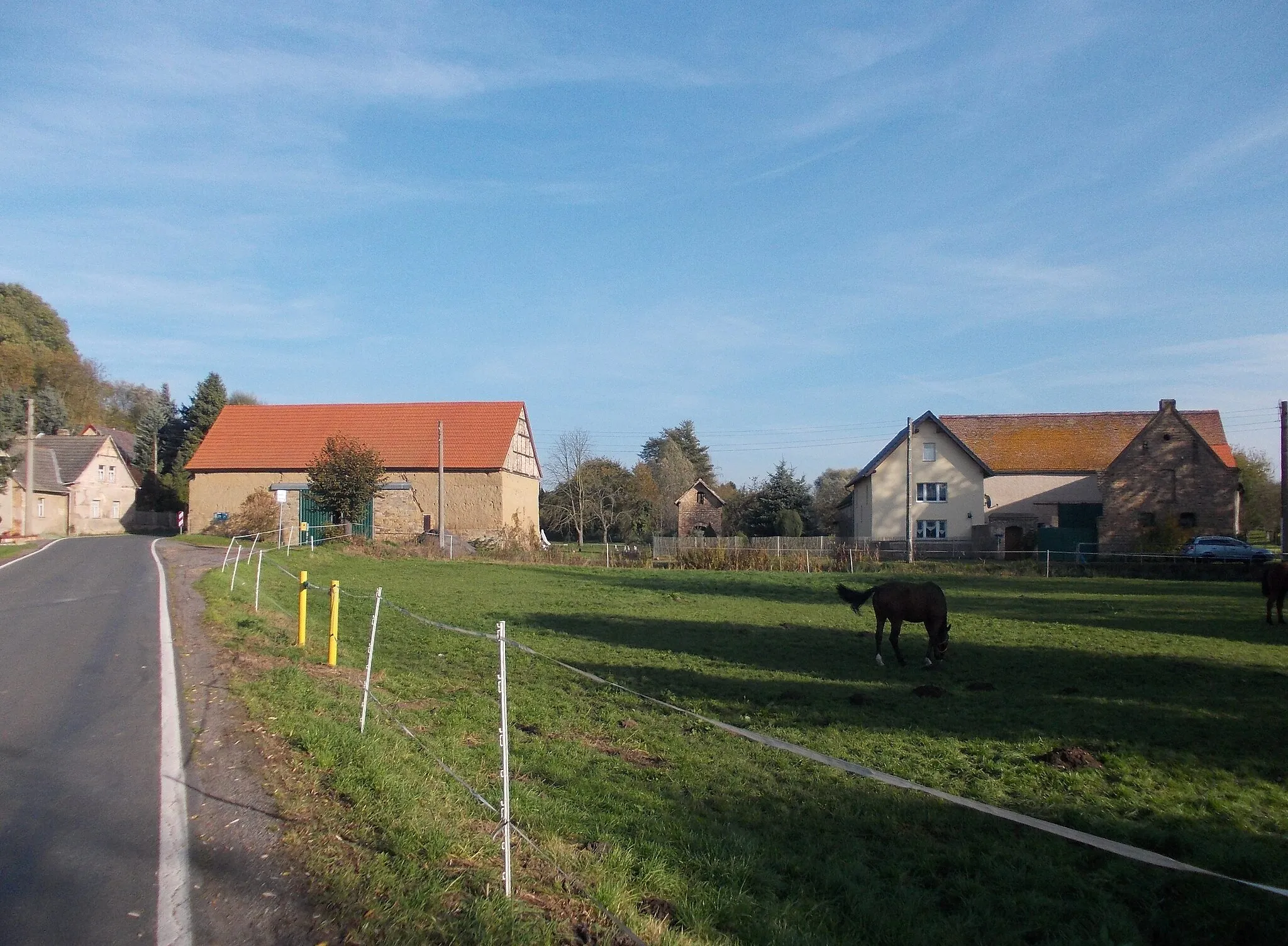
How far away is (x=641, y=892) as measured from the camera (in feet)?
16.9

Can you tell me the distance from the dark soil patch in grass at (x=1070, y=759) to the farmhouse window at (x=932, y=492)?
45.0 m

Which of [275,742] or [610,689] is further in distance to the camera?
[610,689]

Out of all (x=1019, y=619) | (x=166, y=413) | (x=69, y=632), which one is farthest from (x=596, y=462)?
(x=69, y=632)

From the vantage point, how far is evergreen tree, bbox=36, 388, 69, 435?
6825 centimetres

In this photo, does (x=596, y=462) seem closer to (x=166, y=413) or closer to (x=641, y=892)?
(x=166, y=413)

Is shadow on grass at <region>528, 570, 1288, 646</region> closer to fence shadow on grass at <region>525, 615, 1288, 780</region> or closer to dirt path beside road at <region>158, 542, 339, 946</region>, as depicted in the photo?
fence shadow on grass at <region>525, 615, 1288, 780</region>

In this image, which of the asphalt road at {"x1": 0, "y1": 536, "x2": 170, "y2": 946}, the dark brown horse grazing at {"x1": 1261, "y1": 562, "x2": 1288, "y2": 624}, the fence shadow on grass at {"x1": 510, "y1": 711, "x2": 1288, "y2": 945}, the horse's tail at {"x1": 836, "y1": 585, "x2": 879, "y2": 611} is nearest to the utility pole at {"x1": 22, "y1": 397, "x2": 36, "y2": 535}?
the asphalt road at {"x1": 0, "y1": 536, "x2": 170, "y2": 946}

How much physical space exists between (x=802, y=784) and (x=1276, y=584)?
1710 centimetres

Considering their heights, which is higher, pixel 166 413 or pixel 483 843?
pixel 166 413

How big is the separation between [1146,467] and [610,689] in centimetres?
4482

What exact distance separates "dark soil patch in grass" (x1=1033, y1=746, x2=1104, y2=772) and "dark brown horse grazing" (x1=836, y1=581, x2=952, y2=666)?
515 centimetres

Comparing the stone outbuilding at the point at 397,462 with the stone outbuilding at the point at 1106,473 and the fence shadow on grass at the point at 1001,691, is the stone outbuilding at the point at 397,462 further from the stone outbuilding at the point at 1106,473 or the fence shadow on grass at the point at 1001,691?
the fence shadow on grass at the point at 1001,691

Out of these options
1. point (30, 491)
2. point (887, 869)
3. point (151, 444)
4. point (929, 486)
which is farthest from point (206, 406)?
point (887, 869)

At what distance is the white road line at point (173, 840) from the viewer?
4418 millimetres
